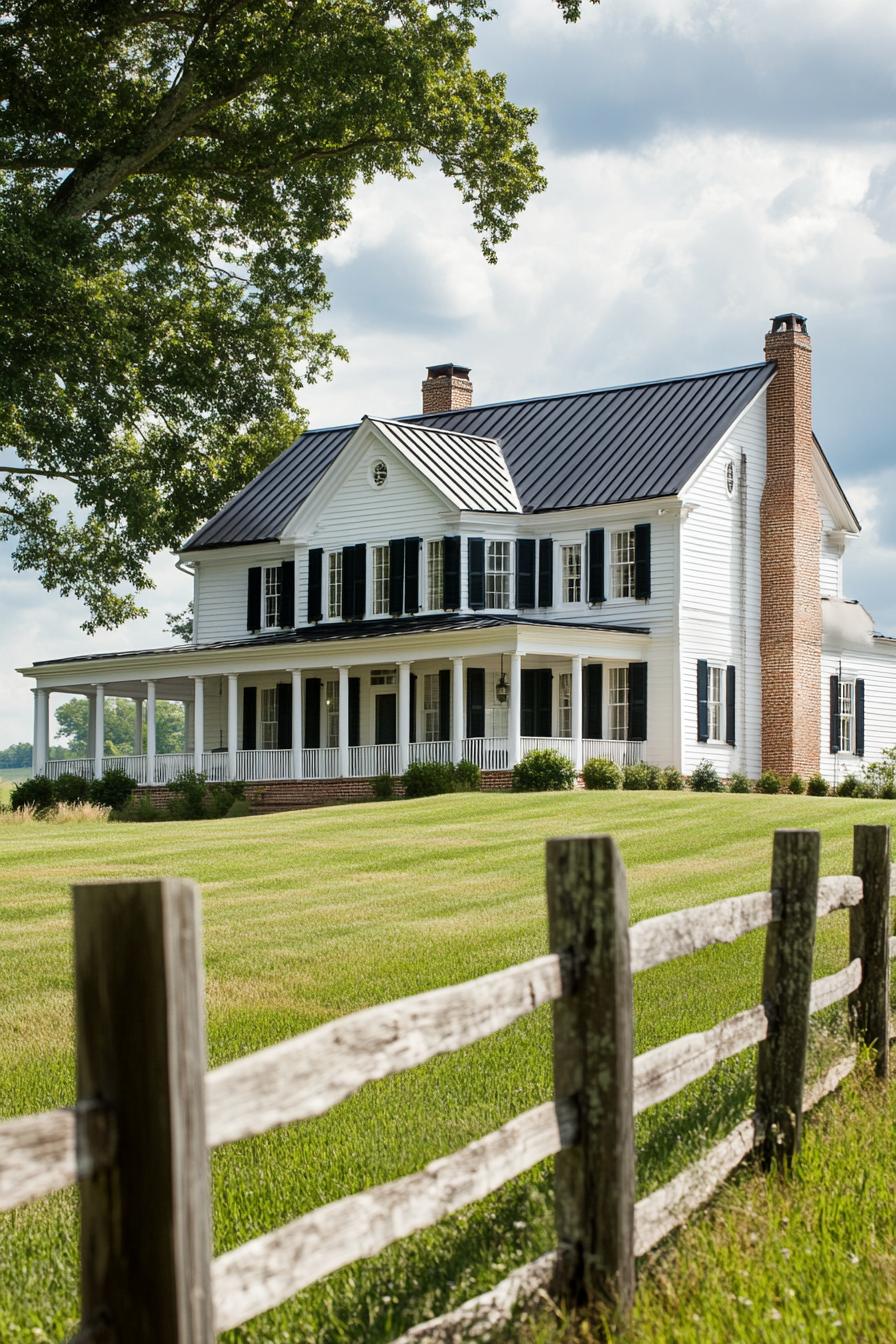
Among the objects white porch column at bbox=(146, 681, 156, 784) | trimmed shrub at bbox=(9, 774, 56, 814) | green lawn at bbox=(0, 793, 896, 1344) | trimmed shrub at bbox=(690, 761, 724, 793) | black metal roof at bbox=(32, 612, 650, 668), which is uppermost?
black metal roof at bbox=(32, 612, 650, 668)

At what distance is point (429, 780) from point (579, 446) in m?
10.3

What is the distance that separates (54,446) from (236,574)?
1325cm

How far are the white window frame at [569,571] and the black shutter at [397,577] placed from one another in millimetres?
3722

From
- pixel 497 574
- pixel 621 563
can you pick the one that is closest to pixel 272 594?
pixel 497 574

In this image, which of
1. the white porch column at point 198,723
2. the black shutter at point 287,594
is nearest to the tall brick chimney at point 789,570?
the black shutter at point 287,594

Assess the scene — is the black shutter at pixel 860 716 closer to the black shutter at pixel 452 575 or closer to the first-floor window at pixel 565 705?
the first-floor window at pixel 565 705

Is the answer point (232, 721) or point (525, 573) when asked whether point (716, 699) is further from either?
point (232, 721)

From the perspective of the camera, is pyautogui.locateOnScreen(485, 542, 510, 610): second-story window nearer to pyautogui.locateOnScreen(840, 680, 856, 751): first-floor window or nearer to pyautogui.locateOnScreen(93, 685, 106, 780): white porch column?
pyautogui.locateOnScreen(840, 680, 856, 751): first-floor window

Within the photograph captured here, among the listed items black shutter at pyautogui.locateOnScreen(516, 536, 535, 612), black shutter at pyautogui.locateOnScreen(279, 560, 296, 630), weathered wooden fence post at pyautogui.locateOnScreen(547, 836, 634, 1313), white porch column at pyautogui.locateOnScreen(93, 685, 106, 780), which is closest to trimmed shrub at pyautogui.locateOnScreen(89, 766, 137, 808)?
white porch column at pyautogui.locateOnScreen(93, 685, 106, 780)

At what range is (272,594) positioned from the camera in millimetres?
41594

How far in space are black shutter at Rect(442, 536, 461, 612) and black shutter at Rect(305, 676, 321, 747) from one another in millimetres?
4393

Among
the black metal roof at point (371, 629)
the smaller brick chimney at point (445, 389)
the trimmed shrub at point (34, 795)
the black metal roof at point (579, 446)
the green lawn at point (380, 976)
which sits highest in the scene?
the smaller brick chimney at point (445, 389)

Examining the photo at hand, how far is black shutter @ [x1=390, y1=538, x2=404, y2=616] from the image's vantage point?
37875mm

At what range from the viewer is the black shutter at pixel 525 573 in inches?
1476
